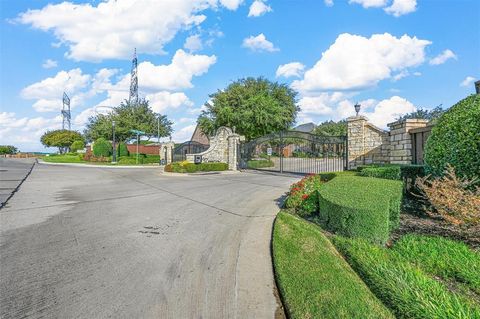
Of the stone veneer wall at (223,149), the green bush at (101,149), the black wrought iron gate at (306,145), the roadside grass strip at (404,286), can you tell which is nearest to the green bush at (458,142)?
the roadside grass strip at (404,286)

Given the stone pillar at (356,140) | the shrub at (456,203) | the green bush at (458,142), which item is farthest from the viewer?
the stone pillar at (356,140)

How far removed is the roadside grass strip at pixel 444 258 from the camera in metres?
3.10

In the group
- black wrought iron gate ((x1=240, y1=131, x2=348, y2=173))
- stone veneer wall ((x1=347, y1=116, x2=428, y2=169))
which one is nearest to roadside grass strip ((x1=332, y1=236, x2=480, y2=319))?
stone veneer wall ((x1=347, y1=116, x2=428, y2=169))

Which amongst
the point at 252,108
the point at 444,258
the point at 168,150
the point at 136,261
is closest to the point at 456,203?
the point at 444,258

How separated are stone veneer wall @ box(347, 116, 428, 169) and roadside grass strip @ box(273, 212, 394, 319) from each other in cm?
774

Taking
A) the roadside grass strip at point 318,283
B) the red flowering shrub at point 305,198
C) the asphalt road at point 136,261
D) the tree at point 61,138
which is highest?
the tree at point 61,138

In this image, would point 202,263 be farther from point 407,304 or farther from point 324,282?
point 407,304

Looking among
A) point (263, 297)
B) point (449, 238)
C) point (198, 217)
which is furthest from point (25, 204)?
point (449, 238)

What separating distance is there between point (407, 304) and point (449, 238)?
8.15 ft

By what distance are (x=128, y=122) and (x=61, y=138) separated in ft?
95.0

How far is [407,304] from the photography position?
2.42 meters

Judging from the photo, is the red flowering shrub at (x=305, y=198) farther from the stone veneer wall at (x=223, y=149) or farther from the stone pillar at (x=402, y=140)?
the stone veneer wall at (x=223, y=149)

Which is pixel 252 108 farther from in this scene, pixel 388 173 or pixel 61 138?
pixel 61 138

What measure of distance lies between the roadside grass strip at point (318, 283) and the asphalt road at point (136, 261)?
7.5 inches
